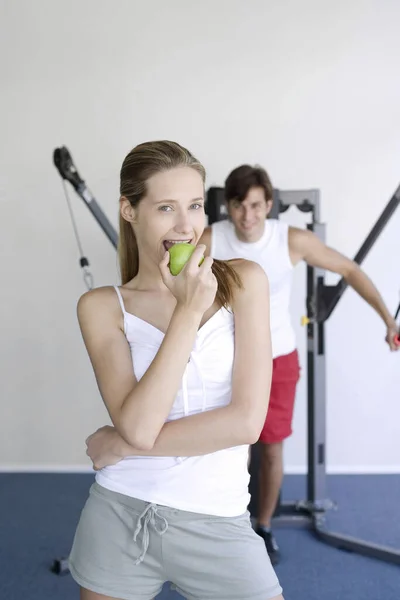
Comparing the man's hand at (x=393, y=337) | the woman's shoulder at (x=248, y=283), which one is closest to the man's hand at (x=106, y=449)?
the woman's shoulder at (x=248, y=283)


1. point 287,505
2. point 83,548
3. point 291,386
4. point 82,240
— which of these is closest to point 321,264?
point 291,386

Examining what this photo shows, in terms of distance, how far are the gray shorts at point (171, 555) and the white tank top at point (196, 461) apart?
2 cm

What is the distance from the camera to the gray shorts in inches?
45.3

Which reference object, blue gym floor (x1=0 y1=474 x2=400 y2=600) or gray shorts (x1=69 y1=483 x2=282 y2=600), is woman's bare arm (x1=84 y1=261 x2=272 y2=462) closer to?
gray shorts (x1=69 y1=483 x2=282 y2=600)

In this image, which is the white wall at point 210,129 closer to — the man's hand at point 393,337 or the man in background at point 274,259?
the man in background at point 274,259

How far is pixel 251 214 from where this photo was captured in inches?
105

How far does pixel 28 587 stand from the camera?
2.59 metres

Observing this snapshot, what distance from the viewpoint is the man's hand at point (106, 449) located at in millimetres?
1225

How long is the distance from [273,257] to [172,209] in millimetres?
1469

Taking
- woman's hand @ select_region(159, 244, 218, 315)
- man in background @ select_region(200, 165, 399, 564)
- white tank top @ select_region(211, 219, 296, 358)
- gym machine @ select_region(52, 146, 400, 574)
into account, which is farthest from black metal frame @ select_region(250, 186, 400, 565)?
woman's hand @ select_region(159, 244, 218, 315)

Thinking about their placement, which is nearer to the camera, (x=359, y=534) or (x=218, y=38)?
(x=359, y=534)

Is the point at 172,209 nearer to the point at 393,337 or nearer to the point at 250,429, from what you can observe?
the point at 250,429

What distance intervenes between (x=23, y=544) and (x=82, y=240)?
63.1 inches

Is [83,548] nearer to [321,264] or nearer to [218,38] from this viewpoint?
[321,264]
